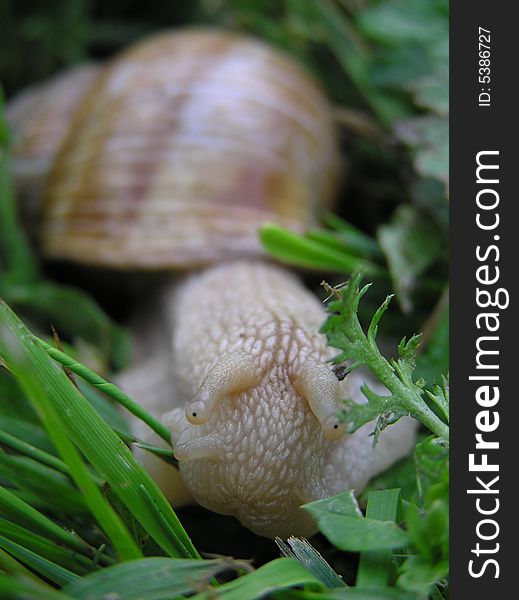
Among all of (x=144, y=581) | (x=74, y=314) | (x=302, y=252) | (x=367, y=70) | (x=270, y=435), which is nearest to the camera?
(x=144, y=581)

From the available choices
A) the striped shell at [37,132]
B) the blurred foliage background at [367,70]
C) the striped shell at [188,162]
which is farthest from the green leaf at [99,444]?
the striped shell at [37,132]

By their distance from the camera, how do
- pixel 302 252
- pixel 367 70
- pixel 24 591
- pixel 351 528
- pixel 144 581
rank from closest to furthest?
pixel 24 591, pixel 144 581, pixel 351 528, pixel 302 252, pixel 367 70

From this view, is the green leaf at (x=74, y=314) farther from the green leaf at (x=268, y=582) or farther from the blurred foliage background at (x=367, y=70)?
the green leaf at (x=268, y=582)

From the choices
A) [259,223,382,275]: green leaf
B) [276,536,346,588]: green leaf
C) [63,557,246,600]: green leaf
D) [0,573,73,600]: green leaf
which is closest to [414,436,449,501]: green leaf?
[276,536,346,588]: green leaf

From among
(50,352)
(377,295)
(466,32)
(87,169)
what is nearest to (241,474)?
(50,352)

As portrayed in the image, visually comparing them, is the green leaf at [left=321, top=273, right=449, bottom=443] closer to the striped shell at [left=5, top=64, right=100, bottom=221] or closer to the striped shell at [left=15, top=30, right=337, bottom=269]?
the striped shell at [left=15, top=30, right=337, bottom=269]

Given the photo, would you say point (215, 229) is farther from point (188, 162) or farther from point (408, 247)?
point (408, 247)

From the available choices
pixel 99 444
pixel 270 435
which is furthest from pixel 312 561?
pixel 99 444
